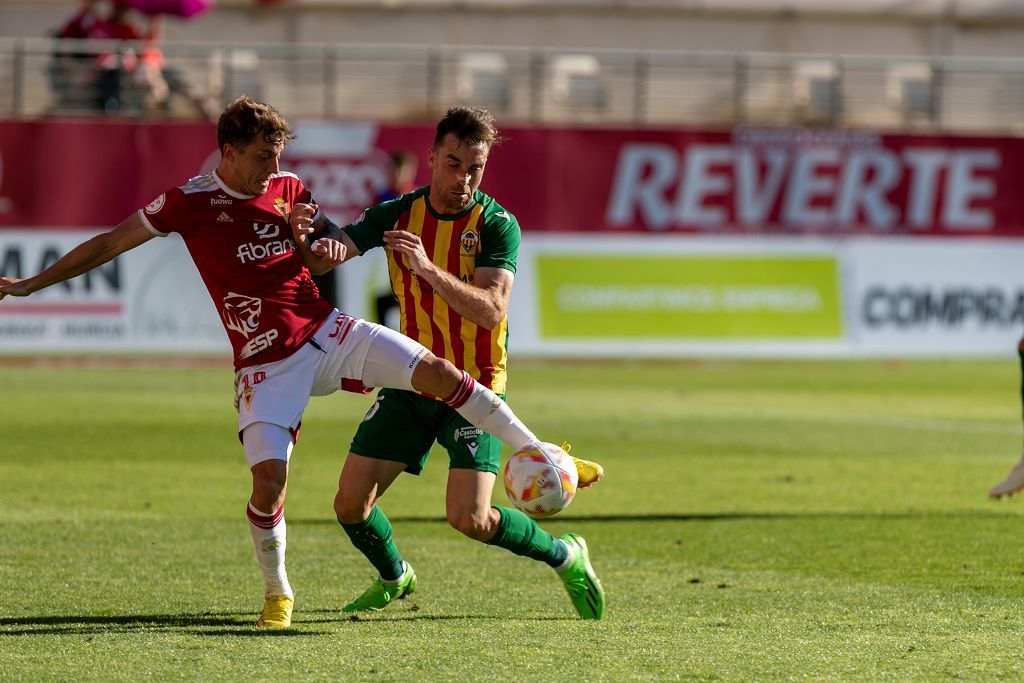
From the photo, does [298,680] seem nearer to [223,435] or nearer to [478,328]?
[478,328]

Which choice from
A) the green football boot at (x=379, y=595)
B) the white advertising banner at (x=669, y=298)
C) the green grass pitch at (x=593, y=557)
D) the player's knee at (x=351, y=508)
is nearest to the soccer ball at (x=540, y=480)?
the green grass pitch at (x=593, y=557)

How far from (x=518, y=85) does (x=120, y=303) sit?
29.1 feet

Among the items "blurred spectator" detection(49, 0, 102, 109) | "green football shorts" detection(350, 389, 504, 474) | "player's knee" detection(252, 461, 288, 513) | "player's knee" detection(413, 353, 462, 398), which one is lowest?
"player's knee" detection(252, 461, 288, 513)

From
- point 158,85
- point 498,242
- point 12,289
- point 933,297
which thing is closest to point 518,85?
point 158,85

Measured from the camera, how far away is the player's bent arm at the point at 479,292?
5992 mm

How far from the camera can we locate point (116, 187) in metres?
21.5

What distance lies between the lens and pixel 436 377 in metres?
6.07

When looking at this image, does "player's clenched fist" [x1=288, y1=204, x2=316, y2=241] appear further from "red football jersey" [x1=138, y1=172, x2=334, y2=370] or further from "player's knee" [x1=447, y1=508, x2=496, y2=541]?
"player's knee" [x1=447, y1=508, x2=496, y2=541]

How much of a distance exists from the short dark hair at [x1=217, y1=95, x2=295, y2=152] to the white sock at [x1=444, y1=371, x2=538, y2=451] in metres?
1.17

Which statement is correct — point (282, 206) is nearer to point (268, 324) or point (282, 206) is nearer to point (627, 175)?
point (268, 324)

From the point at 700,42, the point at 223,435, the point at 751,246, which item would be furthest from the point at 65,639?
the point at 700,42

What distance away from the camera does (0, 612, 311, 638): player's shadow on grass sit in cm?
598

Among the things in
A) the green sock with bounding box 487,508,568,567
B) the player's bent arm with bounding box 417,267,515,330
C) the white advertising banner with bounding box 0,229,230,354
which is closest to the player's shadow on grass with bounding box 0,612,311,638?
the green sock with bounding box 487,508,568,567

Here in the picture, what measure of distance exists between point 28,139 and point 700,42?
49.3ft
